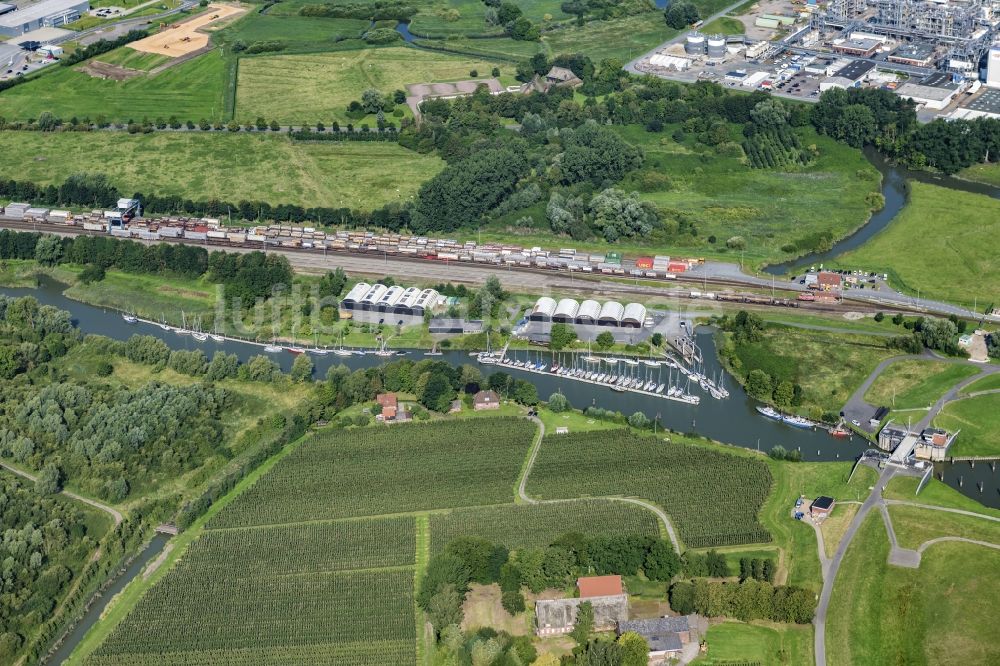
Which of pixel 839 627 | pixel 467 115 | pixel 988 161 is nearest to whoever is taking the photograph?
pixel 839 627

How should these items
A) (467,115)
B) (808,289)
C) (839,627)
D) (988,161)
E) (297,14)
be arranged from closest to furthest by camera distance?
(839,627) → (808,289) → (988,161) → (467,115) → (297,14)

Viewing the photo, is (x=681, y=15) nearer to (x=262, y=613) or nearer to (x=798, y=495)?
(x=798, y=495)

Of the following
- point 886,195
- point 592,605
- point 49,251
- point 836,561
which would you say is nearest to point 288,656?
point 592,605

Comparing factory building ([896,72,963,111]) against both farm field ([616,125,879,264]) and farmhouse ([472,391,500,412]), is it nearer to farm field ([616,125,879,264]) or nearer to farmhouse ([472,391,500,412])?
farm field ([616,125,879,264])

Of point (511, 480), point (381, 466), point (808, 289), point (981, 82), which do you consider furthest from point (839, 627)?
point (981, 82)

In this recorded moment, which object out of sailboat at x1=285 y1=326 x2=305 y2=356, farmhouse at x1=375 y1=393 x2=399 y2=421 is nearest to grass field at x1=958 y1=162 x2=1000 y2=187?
farmhouse at x1=375 y1=393 x2=399 y2=421

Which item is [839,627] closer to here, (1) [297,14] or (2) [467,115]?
(2) [467,115]
